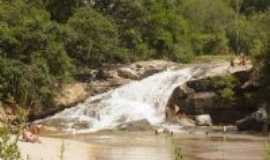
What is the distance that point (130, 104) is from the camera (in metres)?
37.5

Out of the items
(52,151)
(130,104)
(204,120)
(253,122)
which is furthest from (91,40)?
(52,151)

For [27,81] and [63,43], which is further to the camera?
[63,43]

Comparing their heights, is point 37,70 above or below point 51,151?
above

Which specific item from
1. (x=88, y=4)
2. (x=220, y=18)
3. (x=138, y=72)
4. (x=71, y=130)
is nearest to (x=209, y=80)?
(x=138, y=72)

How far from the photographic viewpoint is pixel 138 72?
41.2 m

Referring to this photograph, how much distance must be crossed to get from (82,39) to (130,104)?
24.2ft

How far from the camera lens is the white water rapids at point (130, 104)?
3509 cm

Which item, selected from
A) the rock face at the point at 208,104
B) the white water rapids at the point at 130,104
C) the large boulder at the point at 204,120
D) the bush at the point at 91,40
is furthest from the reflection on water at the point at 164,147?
the bush at the point at 91,40

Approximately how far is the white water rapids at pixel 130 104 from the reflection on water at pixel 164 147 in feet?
13.1

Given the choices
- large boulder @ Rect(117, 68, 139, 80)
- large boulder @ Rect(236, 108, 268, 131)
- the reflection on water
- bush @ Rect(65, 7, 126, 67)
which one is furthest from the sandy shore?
bush @ Rect(65, 7, 126, 67)

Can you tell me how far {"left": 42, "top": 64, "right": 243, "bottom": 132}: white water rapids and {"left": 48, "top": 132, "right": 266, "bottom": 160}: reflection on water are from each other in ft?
13.1

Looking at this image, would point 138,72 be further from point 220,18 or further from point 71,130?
point 220,18

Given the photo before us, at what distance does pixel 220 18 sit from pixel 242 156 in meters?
50.4

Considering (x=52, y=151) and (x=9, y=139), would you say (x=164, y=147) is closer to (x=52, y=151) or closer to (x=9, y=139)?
(x=52, y=151)
